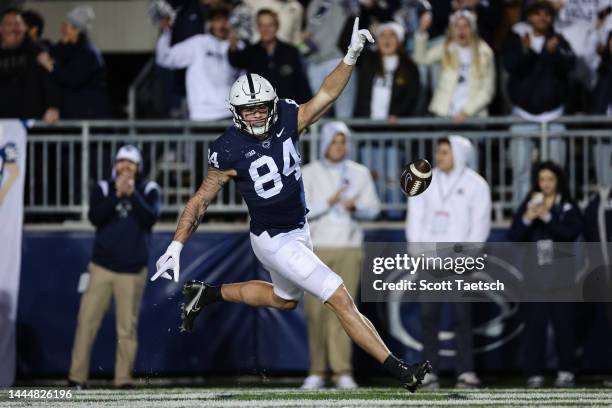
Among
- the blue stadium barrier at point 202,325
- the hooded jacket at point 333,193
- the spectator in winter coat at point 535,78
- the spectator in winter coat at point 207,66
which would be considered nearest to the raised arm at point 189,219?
the hooded jacket at point 333,193

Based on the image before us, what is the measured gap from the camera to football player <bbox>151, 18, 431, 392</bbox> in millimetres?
9125

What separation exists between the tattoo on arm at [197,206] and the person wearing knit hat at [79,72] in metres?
4.35

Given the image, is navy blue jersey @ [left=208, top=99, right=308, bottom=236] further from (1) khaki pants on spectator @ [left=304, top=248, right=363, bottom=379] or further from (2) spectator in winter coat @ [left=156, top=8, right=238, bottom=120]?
(2) spectator in winter coat @ [left=156, top=8, right=238, bottom=120]

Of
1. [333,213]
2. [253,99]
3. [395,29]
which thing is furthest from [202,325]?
[253,99]

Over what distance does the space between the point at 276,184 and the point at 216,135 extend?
3739 millimetres

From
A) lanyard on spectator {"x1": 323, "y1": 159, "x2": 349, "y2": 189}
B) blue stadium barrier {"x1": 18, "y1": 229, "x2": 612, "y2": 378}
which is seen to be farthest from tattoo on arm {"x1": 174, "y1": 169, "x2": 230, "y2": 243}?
blue stadium barrier {"x1": 18, "y1": 229, "x2": 612, "y2": 378}

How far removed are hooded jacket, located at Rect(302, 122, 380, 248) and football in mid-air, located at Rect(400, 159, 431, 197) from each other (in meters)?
2.63

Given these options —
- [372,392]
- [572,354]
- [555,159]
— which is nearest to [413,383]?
[372,392]

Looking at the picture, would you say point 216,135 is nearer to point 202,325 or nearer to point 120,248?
point 120,248

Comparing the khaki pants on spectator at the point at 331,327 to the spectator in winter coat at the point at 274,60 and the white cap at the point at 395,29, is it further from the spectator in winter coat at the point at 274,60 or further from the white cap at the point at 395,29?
the white cap at the point at 395,29

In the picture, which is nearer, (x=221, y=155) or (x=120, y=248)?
(x=221, y=155)

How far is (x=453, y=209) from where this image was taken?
1220 cm

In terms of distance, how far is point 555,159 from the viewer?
12945mm

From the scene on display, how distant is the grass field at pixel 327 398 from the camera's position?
29.5ft
